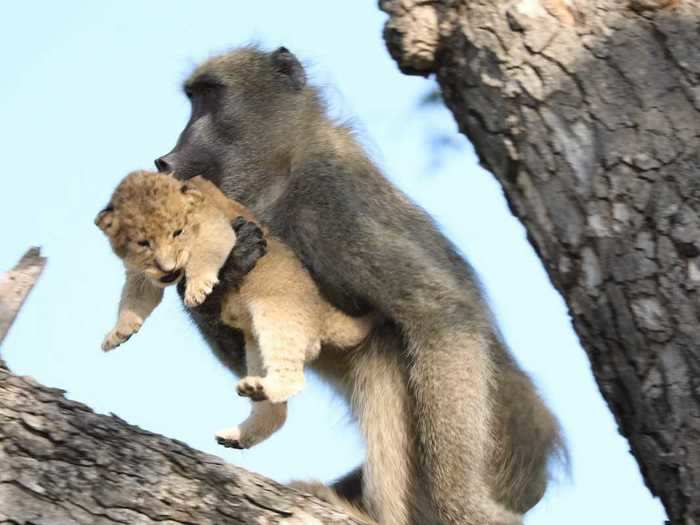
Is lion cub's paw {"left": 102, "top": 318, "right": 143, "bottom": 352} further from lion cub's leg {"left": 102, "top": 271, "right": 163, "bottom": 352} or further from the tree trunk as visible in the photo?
the tree trunk

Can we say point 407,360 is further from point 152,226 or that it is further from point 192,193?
point 152,226

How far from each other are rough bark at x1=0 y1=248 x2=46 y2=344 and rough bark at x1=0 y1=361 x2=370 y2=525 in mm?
625

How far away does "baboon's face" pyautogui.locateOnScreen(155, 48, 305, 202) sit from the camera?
6.75 meters

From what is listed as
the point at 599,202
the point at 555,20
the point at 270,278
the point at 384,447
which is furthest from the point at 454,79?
the point at 384,447

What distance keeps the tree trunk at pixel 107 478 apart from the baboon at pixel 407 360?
138 cm

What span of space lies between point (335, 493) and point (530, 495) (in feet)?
2.98

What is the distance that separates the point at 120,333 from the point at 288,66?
240 cm

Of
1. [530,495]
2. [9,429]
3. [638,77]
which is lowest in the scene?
[9,429]

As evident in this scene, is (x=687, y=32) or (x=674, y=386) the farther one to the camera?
(x=687, y=32)

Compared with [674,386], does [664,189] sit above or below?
above

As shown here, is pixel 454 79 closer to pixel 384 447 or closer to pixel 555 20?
pixel 555 20

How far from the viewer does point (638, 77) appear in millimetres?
3447

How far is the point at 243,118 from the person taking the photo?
710 cm

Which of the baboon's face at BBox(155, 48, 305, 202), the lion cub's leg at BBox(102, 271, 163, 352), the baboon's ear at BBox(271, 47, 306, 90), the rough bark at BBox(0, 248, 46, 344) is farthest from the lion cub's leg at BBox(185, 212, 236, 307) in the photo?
the baboon's ear at BBox(271, 47, 306, 90)
